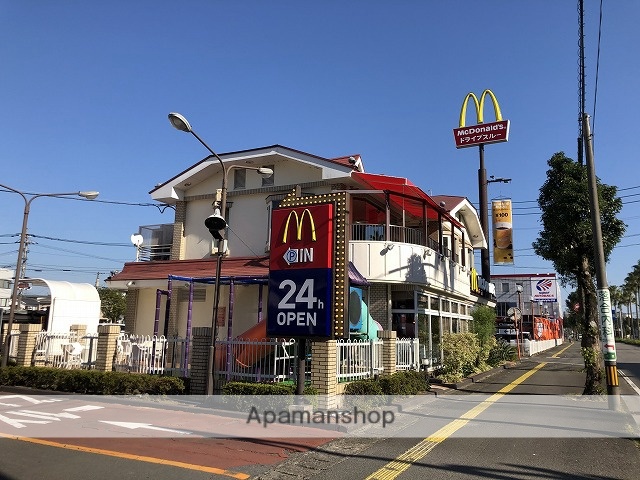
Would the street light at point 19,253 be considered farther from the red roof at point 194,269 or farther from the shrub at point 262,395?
the shrub at point 262,395

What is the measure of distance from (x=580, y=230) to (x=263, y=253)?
10721 mm

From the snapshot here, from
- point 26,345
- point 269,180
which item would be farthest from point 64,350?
point 269,180

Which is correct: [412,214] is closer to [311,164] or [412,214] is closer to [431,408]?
[311,164]

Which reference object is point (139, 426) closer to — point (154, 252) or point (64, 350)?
point (64, 350)

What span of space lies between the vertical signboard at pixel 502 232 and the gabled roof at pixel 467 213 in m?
0.86

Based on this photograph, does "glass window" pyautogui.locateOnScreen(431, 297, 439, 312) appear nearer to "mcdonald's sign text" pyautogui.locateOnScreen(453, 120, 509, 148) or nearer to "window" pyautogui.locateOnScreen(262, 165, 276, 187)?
"window" pyautogui.locateOnScreen(262, 165, 276, 187)

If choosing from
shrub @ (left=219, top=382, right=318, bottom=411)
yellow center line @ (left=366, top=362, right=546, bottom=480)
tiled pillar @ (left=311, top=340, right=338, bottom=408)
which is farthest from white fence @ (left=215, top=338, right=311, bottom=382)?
yellow center line @ (left=366, top=362, right=546, bottom=480)

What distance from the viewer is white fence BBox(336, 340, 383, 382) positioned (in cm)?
1140

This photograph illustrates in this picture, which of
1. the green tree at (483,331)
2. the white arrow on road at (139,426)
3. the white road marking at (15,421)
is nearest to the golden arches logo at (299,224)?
the white arrow on road at (139,426)

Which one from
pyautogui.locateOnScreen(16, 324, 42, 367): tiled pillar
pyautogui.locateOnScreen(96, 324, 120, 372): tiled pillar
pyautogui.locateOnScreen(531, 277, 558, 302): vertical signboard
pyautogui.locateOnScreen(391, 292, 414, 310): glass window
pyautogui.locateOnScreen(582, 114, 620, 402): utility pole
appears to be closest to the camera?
pyautogui.locateOnScreen(582, 114, 620, 402): utility pole

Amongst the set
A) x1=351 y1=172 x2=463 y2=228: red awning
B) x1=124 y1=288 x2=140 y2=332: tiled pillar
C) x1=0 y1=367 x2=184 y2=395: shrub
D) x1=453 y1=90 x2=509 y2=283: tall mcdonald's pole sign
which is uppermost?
x1=453 y1=90 x2=509 y2=283: tall mcdonald's pole sign

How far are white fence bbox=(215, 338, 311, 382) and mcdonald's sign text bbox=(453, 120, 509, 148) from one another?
27.0m

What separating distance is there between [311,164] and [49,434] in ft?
40.3

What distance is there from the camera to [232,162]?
62.5ft
